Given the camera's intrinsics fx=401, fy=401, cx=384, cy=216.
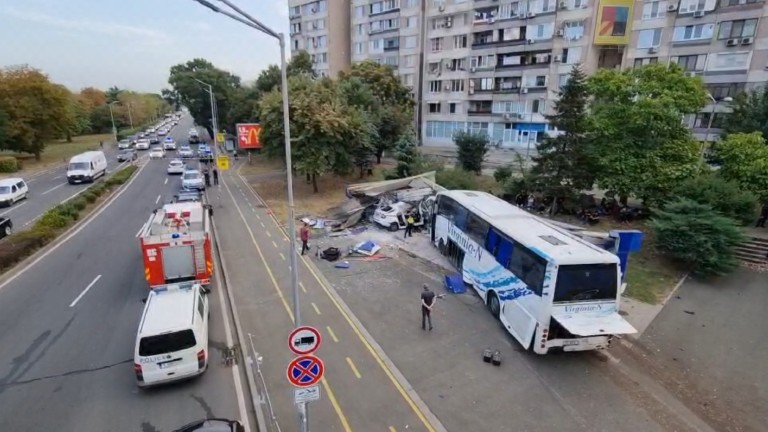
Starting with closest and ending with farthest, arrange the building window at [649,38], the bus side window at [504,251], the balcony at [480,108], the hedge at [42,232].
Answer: the bus side window at [504,251] → the hedge at [42,232] → the building window at [649,38] → the balcony at [480,108]

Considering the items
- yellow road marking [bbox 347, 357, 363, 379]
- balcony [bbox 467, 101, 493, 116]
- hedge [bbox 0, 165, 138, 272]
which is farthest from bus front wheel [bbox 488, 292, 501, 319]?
balcony [bbox 467, 101, 493, 116]

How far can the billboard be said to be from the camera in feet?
126

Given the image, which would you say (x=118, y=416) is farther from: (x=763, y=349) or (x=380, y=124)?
(x=380, y=124)

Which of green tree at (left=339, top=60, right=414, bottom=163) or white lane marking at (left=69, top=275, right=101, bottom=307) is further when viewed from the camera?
green tree at (left=339, top=60, right=414, bottom=163)

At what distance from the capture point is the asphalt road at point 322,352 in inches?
344

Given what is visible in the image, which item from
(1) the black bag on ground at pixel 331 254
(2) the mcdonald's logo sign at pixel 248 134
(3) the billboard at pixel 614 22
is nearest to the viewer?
(1) the black bag on ground at pixel 331 254

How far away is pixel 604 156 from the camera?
22.5 m

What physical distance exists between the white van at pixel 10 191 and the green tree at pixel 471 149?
32.4 m

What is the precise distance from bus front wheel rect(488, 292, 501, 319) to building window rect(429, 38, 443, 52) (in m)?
44.6

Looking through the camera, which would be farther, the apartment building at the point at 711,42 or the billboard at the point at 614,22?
the billboard at the point at 614,22

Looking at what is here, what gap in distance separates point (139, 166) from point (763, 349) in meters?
52.8

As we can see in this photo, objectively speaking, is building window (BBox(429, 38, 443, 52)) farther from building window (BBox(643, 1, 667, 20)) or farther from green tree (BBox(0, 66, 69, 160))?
green tree (BBox(0, 66, 69, 160))

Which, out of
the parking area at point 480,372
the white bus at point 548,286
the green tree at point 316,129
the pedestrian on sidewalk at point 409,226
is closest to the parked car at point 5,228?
the green tree at point 316,129

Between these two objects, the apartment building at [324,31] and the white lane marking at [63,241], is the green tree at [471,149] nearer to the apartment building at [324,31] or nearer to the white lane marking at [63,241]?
the white lane marking at [63,241]
